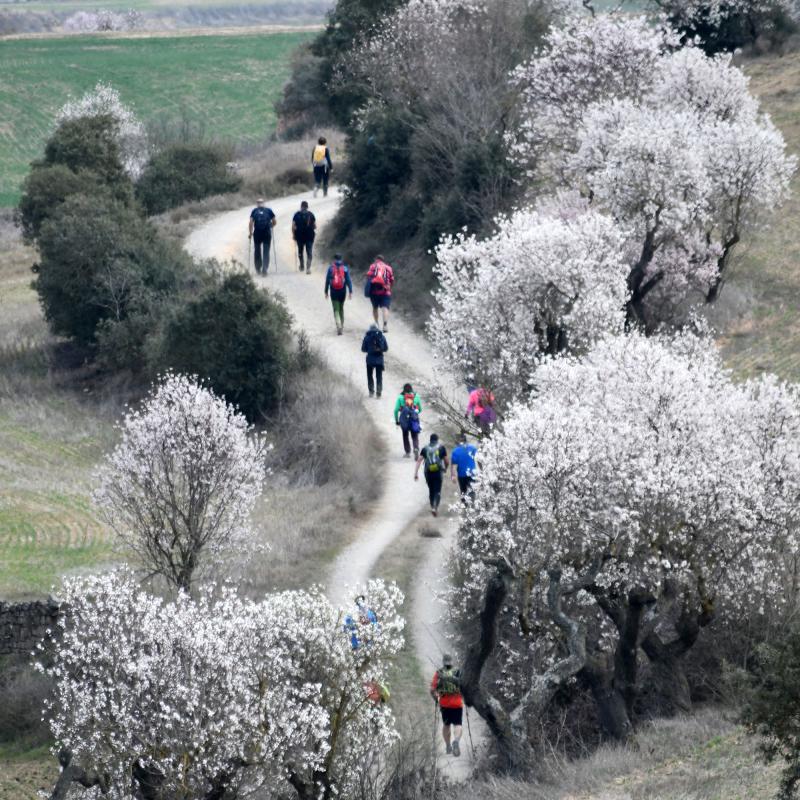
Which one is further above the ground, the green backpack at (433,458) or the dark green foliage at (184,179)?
the green backpack at (433,458)

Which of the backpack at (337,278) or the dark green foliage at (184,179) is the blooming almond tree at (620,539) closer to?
the backpack at (337,278)

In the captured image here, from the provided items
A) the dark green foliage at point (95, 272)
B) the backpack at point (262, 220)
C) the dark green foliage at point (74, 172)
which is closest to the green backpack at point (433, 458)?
the backpack at point (262, 220)

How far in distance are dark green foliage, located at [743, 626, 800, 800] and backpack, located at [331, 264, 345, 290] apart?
2163 cm

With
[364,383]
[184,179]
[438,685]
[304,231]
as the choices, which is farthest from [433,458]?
[184,179]

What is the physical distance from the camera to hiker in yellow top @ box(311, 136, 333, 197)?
172 ft

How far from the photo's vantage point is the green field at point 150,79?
339ft

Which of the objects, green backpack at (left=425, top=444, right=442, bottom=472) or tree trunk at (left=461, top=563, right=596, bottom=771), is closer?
tree trunk at (left=461, top=563, right=596, bottom=771)

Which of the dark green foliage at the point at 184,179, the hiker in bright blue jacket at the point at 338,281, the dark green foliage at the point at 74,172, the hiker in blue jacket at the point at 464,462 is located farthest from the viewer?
the dark green foliage at the point at 184,179

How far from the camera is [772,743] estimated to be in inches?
748

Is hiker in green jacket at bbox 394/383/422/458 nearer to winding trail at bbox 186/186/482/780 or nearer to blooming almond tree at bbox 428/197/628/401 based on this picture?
winding trail at bbox 186/186/482/780

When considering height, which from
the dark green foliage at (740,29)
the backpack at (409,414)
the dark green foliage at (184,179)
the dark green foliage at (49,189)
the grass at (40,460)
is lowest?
the grass at (40,460)

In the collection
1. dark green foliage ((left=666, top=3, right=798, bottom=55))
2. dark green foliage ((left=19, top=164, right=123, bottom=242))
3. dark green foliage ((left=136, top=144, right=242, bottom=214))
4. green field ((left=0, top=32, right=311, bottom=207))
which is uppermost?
Answer: dark green foliage ((left=666, top=3, right=798, bottom=55))

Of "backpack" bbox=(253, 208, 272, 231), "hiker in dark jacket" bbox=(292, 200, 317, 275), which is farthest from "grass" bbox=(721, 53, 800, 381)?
"backpack" bbox=(253, 208, 272, 231)

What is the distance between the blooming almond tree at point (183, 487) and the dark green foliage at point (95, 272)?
15.4 metres
